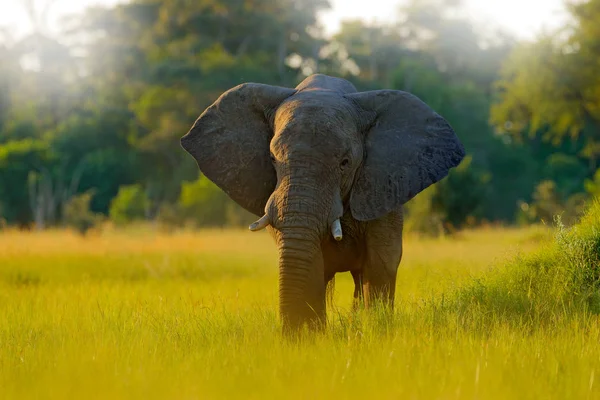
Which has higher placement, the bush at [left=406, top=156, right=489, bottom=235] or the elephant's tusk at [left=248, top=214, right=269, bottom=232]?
the bush at [left=406, top=156, right=489, bottom=235]

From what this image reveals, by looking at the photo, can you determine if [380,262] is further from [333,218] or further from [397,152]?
[397,152]

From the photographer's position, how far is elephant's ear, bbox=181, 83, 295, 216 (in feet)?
24.2

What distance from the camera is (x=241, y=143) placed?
7559 millimetres

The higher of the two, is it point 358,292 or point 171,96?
point 171,96

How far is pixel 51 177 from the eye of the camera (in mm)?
40406

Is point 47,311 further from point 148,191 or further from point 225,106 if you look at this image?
point 148,191

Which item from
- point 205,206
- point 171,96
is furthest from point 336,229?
point 171,96

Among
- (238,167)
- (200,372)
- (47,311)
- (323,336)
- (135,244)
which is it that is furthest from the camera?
(135,244)

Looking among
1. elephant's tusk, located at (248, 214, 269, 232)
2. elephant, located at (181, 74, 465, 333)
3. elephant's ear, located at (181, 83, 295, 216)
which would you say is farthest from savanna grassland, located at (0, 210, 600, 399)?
elephant's ear, located at (181, 83, 295, 216)

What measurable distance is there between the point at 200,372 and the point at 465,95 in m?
43.0

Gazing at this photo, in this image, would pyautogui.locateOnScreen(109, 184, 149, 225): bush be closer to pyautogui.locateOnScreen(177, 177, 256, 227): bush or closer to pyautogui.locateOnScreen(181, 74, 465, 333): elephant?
pyautogui.locateOnScreen(177, 177, 256, 227): bush

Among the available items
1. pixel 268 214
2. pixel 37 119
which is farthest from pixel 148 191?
pixel 268 214

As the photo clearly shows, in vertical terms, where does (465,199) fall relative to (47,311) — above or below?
above

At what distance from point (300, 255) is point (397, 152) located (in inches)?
59.7
